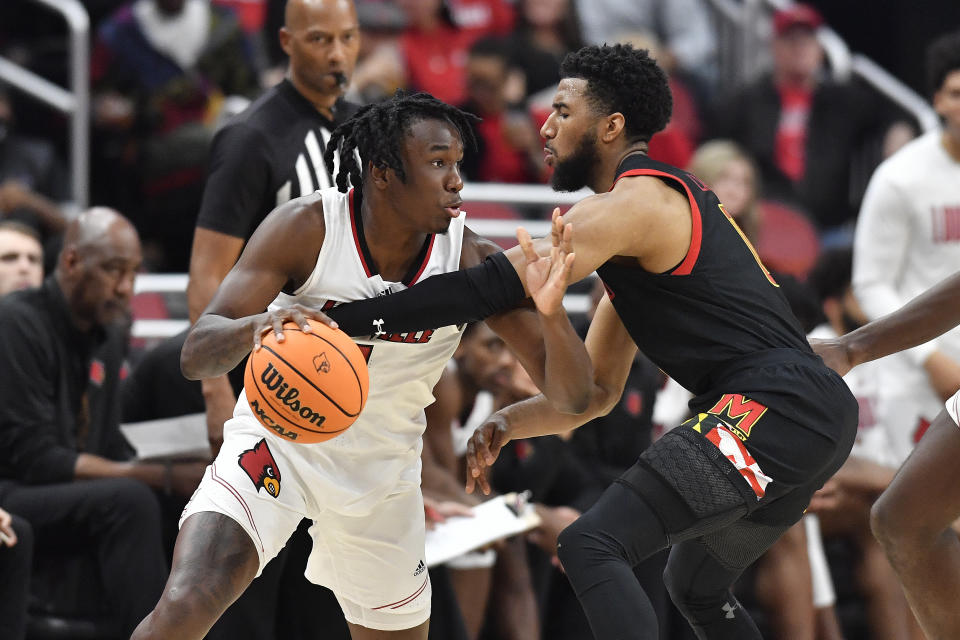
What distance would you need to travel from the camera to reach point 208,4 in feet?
28.2

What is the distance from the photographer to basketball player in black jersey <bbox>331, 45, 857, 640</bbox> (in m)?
3.79

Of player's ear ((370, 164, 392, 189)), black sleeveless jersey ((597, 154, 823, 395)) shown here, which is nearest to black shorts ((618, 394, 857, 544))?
black sleeveless jersey ((597, 154, 823, 395))

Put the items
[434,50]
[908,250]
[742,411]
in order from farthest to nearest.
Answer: [434,50] < [908,250] < [742,411]

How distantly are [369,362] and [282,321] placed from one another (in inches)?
20.5

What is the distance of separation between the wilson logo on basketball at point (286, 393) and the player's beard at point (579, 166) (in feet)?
3.36

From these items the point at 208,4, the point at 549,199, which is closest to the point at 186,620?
the point at 549,199

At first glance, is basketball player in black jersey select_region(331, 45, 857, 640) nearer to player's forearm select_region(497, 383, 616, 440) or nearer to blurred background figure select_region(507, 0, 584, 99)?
player's forearm select_region(497, 383, 616, 440)

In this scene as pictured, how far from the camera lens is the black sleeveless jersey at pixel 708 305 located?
3941 mm

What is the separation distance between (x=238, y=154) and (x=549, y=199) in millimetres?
3644

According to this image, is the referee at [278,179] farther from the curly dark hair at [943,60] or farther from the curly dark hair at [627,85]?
the curly dark hair at [943,60]

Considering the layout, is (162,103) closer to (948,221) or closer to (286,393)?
(948,221)

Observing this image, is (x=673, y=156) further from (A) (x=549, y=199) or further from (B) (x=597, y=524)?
(B) (x=597, y=524)

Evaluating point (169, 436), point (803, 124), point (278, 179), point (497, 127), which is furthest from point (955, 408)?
point (803, 124)

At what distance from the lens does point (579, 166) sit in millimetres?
4176
